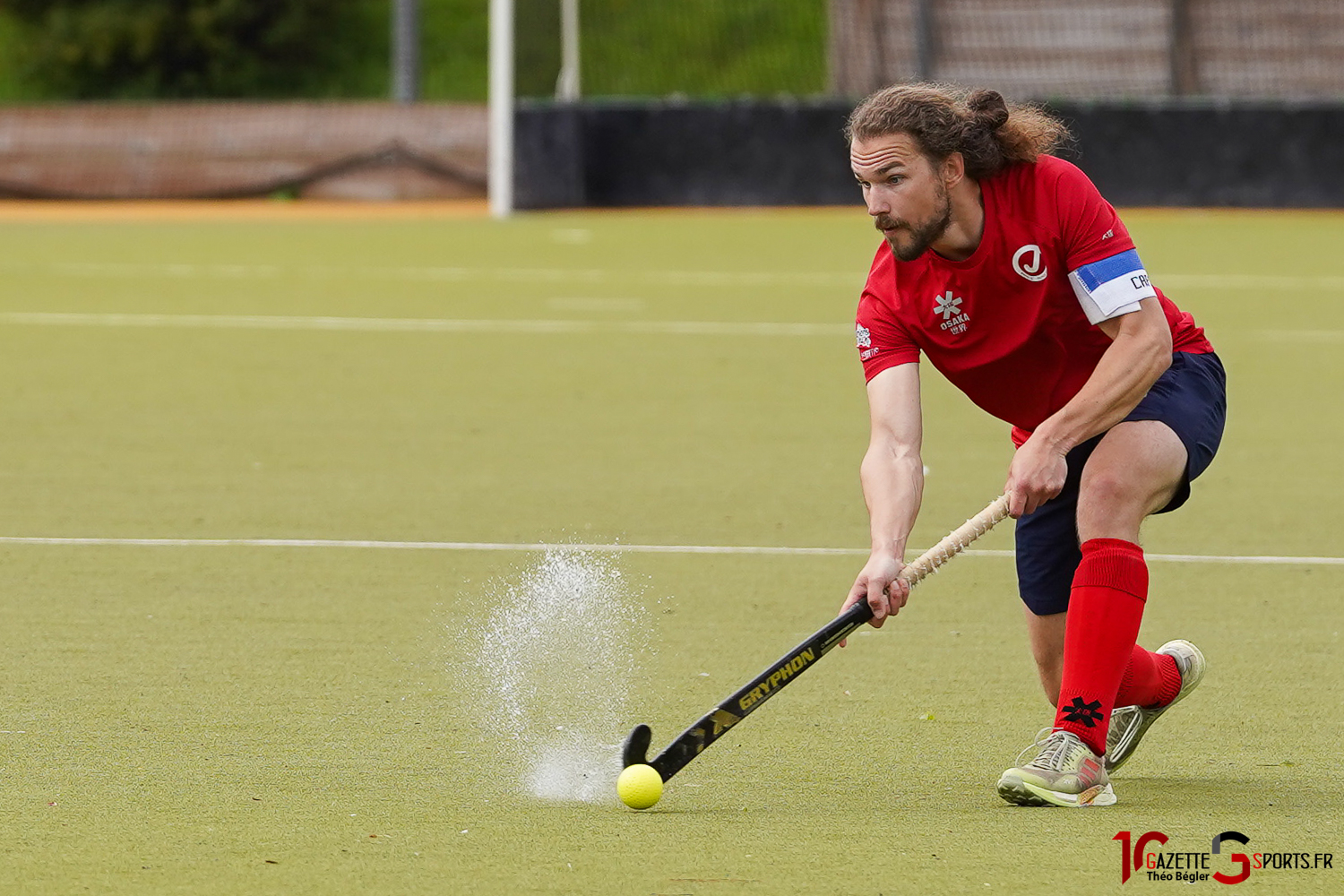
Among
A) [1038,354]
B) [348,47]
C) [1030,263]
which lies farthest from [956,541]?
[348,47]

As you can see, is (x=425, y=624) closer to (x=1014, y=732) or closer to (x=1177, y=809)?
(x=1014, y=732)

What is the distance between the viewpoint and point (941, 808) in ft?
12.9

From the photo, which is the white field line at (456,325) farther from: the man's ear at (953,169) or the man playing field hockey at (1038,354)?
the man's ear at (953,169)

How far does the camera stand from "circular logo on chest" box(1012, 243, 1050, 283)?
399 cm

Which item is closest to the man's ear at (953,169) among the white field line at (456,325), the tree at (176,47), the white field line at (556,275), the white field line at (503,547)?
the white field line at (503,547)

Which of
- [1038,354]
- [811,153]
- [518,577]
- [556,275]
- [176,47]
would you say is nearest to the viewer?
[1038,354]

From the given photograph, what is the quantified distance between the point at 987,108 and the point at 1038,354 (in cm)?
51

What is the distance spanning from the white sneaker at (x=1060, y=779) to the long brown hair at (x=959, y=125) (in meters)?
1.14

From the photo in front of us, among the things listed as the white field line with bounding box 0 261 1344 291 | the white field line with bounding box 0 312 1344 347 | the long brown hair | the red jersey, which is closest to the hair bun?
the long brown hair

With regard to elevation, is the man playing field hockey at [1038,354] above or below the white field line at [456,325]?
above

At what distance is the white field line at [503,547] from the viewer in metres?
6.45

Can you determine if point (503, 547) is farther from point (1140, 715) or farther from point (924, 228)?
point (924, 228)

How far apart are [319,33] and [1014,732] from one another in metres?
26.2

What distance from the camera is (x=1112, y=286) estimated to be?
3.91 metres
